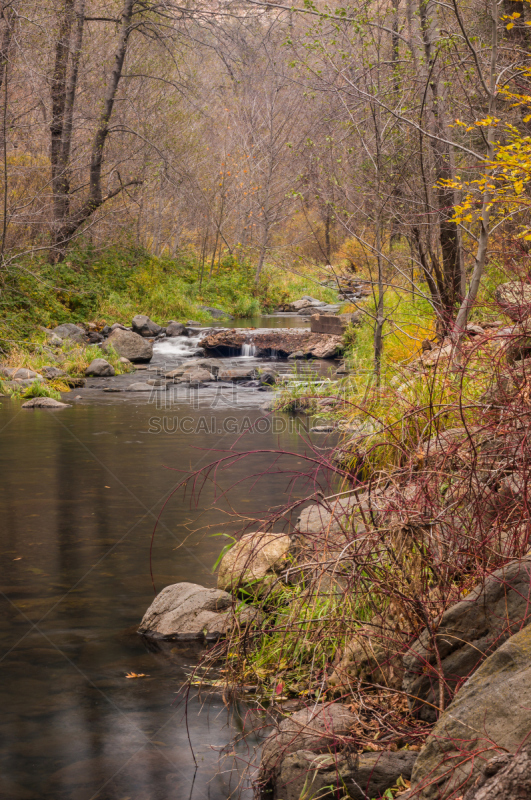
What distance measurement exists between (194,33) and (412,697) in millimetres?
20601

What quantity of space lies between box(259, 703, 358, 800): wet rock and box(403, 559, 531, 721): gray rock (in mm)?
369

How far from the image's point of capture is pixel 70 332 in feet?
61.1

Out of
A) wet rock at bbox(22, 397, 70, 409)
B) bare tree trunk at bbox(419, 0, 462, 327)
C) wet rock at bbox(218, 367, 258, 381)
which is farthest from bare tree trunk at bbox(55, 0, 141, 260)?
bare tree trunk at bbox(419, 0, 462, 327)

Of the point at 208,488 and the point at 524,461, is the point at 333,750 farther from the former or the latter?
the point at 208,488

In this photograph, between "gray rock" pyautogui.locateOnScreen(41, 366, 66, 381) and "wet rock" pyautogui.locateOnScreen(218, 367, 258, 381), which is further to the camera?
"wet rock" pyautogui.locateOnScreen(218, 367, 258, 381)

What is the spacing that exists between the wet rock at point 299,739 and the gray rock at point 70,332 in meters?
15.7

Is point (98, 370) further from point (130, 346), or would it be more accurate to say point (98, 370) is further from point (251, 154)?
point (251, 154)

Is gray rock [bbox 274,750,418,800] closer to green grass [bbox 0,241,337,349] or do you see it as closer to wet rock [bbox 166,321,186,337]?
green grass [bbox 0,241,337,349]

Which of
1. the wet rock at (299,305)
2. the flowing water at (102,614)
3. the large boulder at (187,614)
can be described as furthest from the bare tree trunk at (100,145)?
the large boulder at (187,614)

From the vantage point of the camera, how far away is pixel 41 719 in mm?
4168

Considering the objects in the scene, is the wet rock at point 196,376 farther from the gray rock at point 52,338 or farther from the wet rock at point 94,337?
the wet rock at point 94,337

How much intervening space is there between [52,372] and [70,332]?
10.2 ft

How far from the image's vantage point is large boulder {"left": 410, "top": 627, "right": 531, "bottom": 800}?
2631 millimetres

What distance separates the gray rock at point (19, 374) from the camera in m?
15.1
